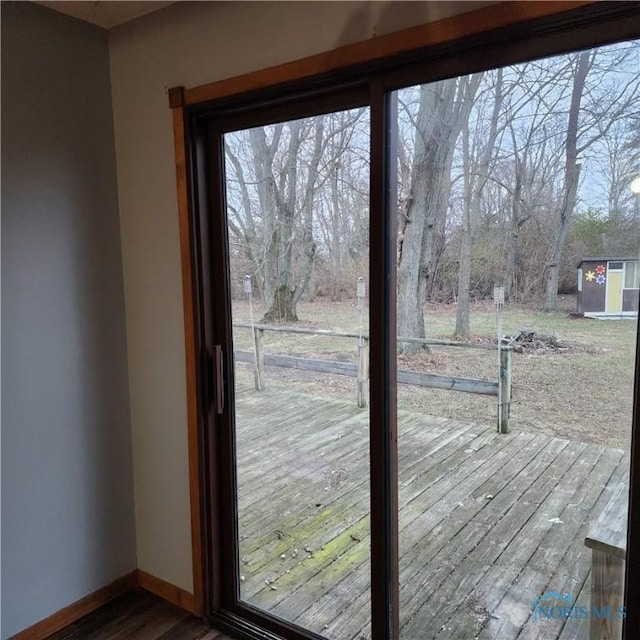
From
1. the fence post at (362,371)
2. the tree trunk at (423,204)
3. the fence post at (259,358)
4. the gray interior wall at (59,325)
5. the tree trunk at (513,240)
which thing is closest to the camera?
the tree trunk at (513,240)

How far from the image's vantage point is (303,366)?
1.96 metres

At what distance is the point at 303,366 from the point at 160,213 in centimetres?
85

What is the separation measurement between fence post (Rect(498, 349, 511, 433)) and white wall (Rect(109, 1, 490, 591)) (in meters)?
1.15

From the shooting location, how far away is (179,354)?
2129 mm

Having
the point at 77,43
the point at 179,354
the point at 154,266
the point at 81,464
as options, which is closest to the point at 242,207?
the point at 154,266

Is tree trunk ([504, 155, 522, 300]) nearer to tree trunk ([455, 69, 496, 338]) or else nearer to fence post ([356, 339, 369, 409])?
tree trunk ([455, 69, 496, 338])

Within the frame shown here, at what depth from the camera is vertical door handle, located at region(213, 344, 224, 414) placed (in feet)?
6.80

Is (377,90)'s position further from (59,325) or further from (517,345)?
(59,325)

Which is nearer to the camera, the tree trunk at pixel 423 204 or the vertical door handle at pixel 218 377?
the tree trunk at pixel 423 204

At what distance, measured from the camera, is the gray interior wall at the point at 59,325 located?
189 centimetres

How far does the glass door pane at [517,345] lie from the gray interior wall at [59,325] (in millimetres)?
1281

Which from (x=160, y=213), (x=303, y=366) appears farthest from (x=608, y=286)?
(x=160, y=213)

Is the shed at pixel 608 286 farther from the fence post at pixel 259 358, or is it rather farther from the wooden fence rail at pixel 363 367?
the fence post at pixel 259 358

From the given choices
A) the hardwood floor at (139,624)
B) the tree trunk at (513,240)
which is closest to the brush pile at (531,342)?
the tree trunk at (513,240)
